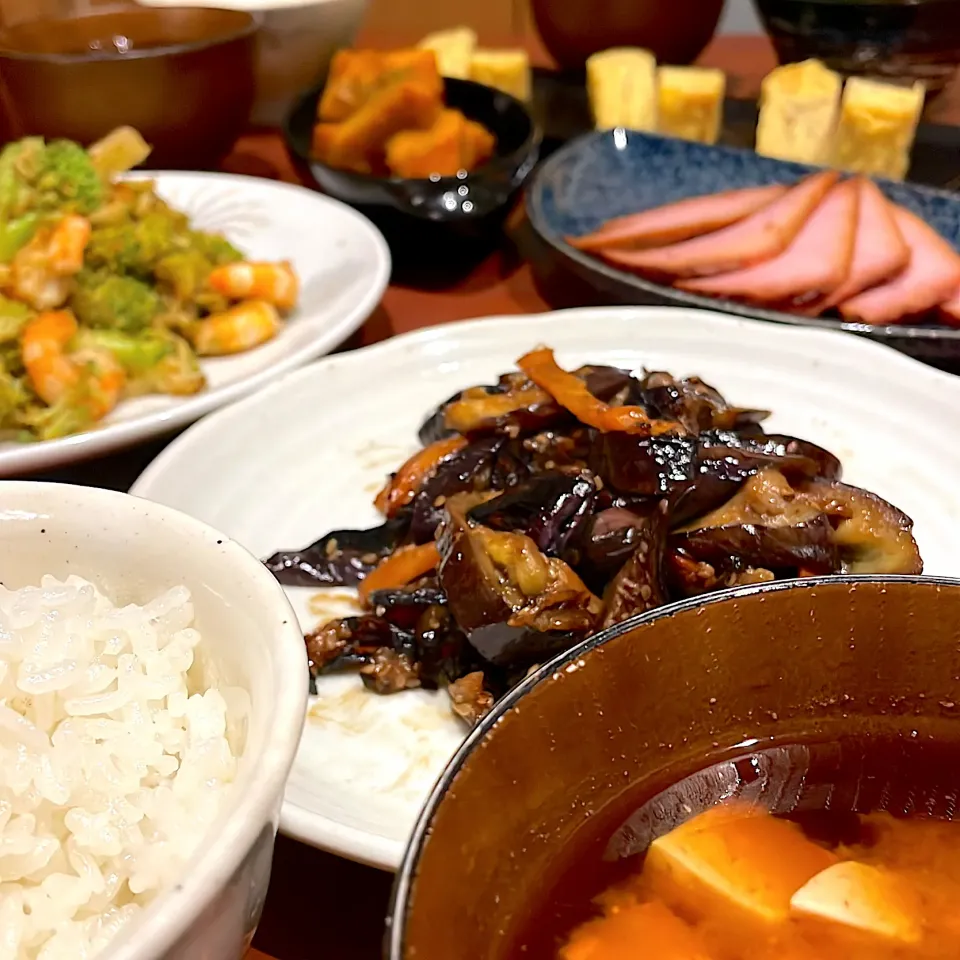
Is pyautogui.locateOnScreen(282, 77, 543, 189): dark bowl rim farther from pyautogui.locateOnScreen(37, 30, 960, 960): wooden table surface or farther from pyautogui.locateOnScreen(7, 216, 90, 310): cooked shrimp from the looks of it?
pyautogui.locateOnScreen(7, 216, 90, 310): cooked shrimp

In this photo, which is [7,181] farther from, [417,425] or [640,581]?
[640,581]

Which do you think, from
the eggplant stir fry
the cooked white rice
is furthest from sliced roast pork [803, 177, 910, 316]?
the cooked white rice

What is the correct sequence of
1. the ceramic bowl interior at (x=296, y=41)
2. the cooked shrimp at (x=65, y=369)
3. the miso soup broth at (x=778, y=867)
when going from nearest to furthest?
the miso soup broth at (x=778, y=867) < the cooked shrimp at (x=65, y=369) < the ceramic bowl interior at (x=296, y=41)

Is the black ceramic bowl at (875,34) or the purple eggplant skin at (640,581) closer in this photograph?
the purple eggplant skin at (640,581)

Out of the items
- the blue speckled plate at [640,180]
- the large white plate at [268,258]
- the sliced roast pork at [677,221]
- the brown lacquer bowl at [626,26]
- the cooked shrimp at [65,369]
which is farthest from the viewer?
the brown lacquer bowl at [626,26]

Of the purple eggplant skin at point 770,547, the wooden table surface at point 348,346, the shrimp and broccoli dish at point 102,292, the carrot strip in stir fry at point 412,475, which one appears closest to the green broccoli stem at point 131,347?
the shrimp and broccoli dish at point 102,292

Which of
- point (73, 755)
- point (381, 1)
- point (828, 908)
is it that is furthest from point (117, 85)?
point (381, 1)

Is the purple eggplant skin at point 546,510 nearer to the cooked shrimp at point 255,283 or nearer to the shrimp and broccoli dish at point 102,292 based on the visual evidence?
the shrimp and broccoli dish at point 102,292
